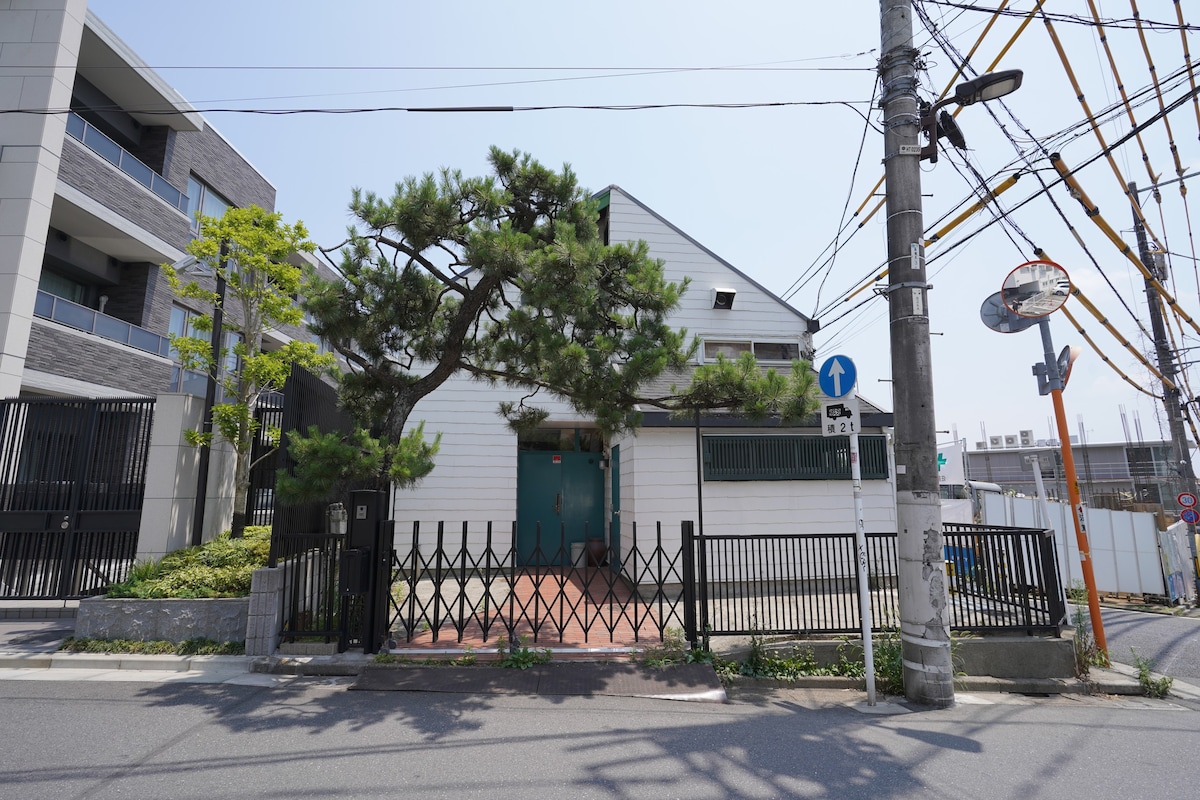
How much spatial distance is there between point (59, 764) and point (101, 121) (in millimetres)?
17174

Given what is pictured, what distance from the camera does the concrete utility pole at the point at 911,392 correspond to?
5.26 m

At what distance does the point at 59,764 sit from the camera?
368 centimetres

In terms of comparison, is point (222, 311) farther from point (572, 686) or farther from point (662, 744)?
point (662, 744)

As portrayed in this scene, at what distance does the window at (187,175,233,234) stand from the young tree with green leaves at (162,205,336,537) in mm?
11155

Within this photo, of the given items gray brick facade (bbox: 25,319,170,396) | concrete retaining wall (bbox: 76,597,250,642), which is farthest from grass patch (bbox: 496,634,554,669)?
gray brick facade (bbox: 25,319,170,396)

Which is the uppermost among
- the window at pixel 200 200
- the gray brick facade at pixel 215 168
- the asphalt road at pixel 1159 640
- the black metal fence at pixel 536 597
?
the gray brick facade at pixel 215 168

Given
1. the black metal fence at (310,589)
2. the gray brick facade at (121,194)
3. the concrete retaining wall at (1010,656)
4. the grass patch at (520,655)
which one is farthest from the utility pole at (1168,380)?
the gray brick facade at (121,194)

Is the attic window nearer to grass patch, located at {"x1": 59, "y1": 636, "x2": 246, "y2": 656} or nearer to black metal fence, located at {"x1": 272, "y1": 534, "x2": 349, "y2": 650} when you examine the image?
black metal fence, located at {"x1": 272, "y1": 534, "x2": 349, "y2": 650}

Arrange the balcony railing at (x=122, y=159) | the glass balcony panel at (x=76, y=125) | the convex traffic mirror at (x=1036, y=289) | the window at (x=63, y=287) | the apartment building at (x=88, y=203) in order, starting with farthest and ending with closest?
the window at (x=63, y=287) < the balcony railing at (x=122, y=159) < the glass balcony panel at (x=76, y=125) < the apartment building at (x=88, y=203) < the convex traffic mirror at (x=1036, y=289)

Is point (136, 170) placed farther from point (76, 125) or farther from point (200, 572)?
point (200, 572)

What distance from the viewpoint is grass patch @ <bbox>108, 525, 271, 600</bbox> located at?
6301 millimetres

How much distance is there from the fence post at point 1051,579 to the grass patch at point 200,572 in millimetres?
8392

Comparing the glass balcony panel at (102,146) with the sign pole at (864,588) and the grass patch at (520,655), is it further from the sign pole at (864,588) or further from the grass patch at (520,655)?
the sign pole at (864,588)

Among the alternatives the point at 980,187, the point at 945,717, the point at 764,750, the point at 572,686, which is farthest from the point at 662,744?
the point at 980,187
